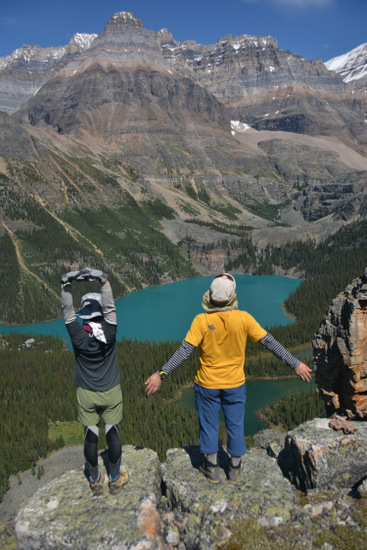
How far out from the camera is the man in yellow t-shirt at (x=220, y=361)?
37.0 ft

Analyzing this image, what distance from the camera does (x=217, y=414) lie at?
11.9 meters

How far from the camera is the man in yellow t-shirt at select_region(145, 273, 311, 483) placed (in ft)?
37.0

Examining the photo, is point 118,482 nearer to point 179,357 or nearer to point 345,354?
point 179,357

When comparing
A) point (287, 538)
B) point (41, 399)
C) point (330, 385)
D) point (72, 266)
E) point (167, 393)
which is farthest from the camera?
point (72, 266)

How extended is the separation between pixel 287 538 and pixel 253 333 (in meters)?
5.20

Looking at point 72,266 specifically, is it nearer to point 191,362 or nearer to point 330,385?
point 191,362

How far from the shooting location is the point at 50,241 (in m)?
192

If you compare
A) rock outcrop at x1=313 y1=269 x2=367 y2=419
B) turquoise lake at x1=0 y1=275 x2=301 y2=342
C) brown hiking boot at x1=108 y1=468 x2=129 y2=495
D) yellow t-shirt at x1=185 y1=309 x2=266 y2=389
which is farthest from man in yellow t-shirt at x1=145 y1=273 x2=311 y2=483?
turquoise lake at x1=0 y1=275 x2=301 y2=342

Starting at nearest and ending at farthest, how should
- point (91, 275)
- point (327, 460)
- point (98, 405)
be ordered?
point (91, 275) < point (98, 405) < point (327, 460)

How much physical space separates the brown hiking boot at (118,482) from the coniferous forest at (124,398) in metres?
46.7

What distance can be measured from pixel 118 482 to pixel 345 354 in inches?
438

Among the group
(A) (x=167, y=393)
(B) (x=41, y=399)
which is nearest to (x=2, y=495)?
(B) (x=41, y=399)

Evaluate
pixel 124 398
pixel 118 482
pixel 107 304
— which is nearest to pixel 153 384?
pixel 107 304

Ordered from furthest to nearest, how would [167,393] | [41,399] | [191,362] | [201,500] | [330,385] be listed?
[191,362]
[167,393]
[41,399]
[330,385]
[201,500]
